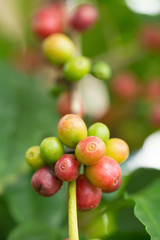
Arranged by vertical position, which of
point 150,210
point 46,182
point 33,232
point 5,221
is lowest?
point 5,221

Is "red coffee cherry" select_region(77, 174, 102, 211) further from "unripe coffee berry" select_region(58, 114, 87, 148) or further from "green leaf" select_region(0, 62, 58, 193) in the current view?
"green leaf" select_region(0, 62, 58, 193)

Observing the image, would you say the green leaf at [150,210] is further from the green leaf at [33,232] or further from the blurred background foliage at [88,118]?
the green leaf at [33,232]

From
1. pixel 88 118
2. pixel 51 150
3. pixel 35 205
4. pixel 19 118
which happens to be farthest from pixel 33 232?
pixel 88 118

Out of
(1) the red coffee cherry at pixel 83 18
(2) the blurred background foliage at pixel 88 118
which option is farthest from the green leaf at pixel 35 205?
(1) the red coffee cherry at pixel 83 18

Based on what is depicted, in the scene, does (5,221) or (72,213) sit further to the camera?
(5,221)

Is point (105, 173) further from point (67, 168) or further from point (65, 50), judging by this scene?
point (65, 50)

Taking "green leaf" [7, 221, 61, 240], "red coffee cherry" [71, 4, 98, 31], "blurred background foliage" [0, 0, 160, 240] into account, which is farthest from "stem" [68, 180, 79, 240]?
"red coffee cherry" [71, 4, 98, 31]
